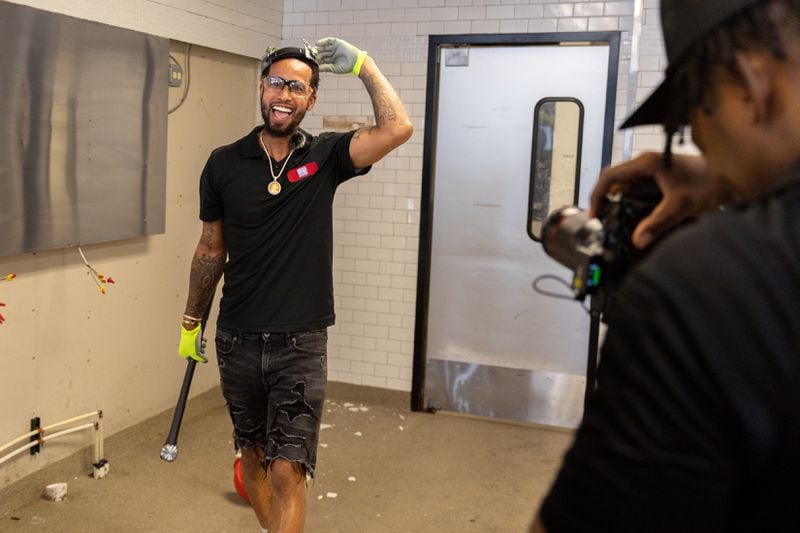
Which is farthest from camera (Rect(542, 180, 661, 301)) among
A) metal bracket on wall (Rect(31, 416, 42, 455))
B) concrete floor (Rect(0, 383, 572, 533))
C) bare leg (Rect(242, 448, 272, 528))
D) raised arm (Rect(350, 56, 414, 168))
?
metal bracket on wall (Rect(31, 416, 42, 455))

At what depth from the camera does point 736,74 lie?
667 mm

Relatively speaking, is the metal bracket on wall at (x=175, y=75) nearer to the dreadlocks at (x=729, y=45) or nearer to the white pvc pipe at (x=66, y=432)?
the white pvc pipe at (x=66, y=432)

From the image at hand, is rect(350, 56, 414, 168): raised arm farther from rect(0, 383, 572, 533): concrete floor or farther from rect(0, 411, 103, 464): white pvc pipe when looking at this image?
rect(0, 411, 103, 464): white pvc pipe

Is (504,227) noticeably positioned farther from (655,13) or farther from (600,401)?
(600,401)

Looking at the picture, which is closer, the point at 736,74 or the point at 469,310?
the point at 736,74

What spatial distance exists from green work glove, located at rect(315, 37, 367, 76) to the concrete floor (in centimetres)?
169

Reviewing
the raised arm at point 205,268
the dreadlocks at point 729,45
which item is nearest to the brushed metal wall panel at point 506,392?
the raised arm at point 205,268

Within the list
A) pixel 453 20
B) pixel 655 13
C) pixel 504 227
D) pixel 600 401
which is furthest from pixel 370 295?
pixel 600 401

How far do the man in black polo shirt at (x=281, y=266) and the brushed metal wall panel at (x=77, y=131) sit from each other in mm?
717

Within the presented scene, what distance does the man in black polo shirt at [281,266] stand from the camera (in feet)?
8.02

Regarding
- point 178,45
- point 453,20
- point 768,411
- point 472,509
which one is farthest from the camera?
point 453,20

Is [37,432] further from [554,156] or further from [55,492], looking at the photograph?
[554,156]

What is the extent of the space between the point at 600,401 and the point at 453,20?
12.1ft

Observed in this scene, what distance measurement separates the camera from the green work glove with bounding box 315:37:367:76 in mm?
2672
